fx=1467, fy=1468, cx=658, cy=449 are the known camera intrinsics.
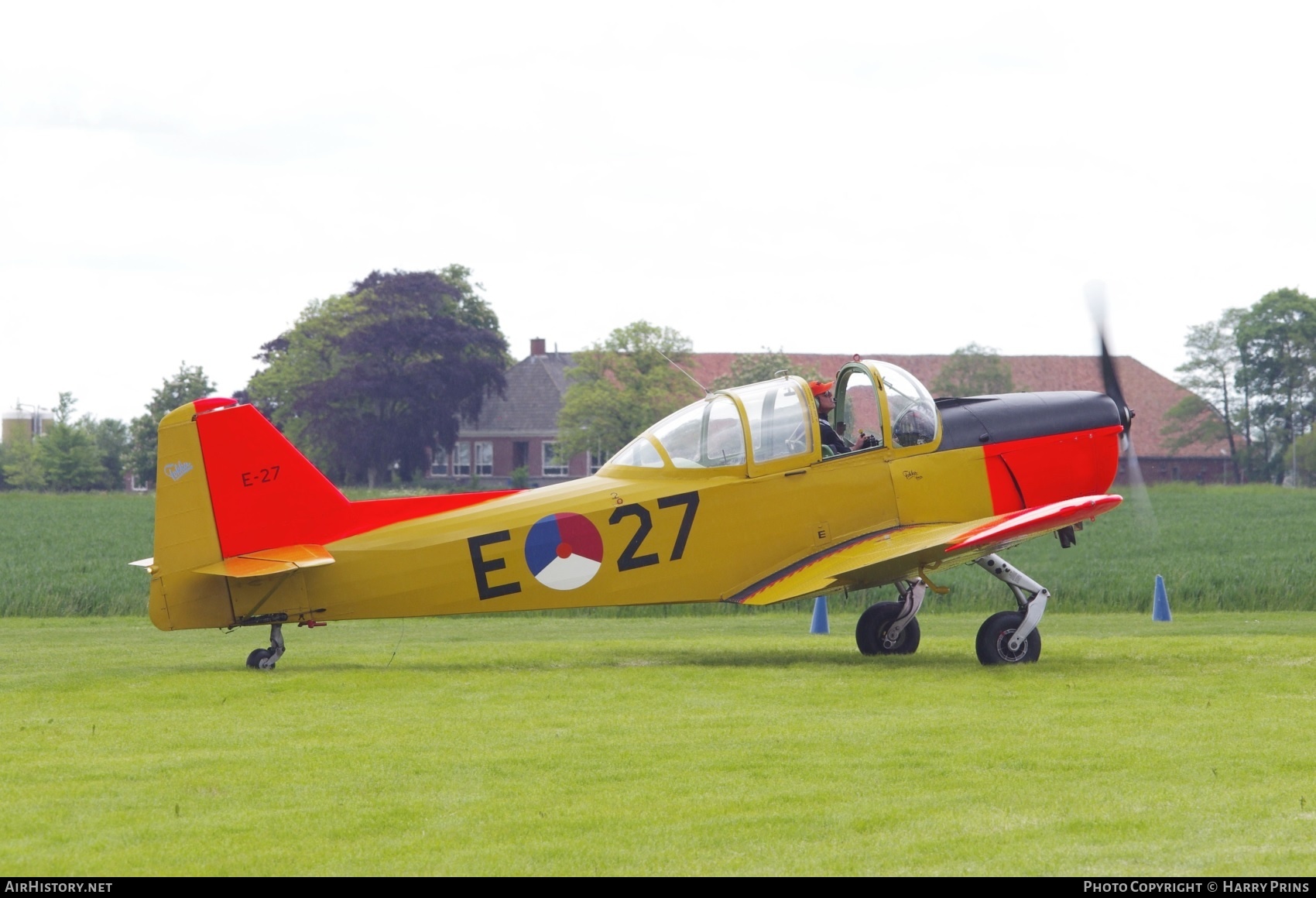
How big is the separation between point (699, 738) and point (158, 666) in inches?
255

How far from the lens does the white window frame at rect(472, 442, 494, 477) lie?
85.9m

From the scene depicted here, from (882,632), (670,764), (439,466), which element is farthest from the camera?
(439,466)

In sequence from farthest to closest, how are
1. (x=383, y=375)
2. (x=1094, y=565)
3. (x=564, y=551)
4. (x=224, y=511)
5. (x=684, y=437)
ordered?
(x=383, y=375), (x=1094, y=565), (x=684, y=437), (x=564, y=551), (x=224, y=511)

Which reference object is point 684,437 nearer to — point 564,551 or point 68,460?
point 564,551

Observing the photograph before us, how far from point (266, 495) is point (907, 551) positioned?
16.7ft

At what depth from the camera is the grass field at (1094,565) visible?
21.8 meters

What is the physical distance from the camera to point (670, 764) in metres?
7.62

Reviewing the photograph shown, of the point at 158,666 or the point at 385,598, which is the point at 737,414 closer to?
the point at 385,598

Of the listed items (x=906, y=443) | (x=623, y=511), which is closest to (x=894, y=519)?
(x=906, y=443)

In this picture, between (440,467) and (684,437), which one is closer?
(684,437)

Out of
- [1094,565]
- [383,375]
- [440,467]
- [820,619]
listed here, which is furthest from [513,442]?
[820,619]

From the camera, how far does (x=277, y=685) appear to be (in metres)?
11.1

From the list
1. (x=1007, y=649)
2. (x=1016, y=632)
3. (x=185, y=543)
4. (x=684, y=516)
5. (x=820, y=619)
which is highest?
(x=684, y=516)

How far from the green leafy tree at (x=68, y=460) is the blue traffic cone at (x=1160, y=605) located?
80.4m
